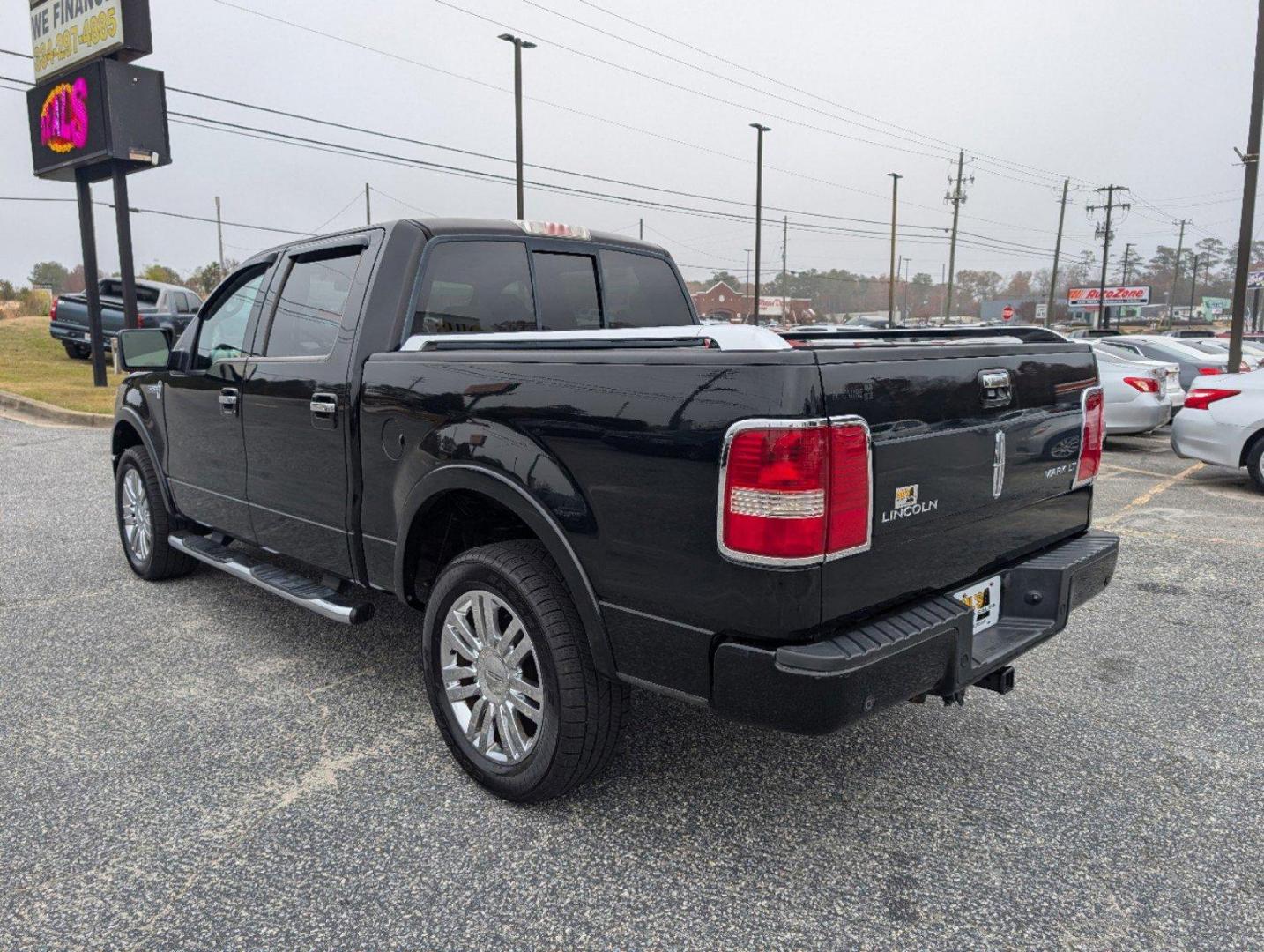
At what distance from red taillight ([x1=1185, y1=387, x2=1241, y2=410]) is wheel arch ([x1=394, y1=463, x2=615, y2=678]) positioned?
28.3ft

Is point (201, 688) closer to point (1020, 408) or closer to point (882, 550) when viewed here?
point (882, 550)

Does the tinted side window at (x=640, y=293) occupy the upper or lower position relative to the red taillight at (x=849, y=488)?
upper

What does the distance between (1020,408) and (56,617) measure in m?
4.76

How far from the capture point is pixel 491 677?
293 cm

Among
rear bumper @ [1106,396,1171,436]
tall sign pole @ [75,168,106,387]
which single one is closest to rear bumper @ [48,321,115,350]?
tall sign pole @ [75,168,106,387]

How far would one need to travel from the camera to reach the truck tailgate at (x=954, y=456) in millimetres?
2295

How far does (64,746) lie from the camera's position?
3.29 m

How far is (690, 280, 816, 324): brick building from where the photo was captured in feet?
303

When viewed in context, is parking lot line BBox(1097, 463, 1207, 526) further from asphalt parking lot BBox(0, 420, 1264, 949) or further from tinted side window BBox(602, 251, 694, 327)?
tinted side window BBox(602, 251, 694, 327)

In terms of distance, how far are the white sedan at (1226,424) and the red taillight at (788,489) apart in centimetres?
834

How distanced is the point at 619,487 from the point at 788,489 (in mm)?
506

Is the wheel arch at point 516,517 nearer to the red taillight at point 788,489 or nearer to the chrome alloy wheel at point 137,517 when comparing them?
the red taillight at point 788,489

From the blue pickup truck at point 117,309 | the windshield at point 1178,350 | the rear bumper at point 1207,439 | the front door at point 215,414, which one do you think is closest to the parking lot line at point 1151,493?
the rear bumper at point 1207,439

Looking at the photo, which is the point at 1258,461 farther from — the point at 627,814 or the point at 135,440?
the point at 135,440
